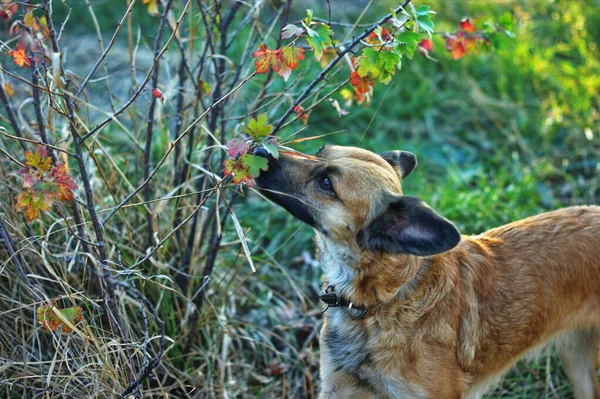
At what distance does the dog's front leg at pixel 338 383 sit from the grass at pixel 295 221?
62 cm

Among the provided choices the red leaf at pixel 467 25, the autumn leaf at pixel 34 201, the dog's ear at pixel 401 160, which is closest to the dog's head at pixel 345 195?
the dog's ear at pixel 401 160

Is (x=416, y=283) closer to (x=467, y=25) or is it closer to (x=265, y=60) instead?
(x=265, y=60)

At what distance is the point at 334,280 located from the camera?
346cm

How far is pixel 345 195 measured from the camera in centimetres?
327

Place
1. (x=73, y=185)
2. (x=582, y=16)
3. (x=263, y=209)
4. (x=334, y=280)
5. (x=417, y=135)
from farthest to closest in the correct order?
(x=582, y=16) < (x=417, y=135) < (x=263, y=209) < (x=334, y=280) < (x=73, y=185)

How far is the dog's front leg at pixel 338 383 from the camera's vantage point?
3.50m

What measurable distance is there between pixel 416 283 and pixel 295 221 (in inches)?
89.3

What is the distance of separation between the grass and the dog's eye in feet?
1.50

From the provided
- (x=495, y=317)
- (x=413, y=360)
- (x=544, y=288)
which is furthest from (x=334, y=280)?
(x=544, y=288)

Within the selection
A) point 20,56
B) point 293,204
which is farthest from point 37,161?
point 293,204

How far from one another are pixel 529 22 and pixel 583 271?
17.8ft

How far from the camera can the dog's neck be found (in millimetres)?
3281

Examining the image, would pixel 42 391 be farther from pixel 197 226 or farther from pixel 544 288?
pixel 544 288

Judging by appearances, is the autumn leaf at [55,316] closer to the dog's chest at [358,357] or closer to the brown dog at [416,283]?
the brown dog at [416,283]
